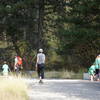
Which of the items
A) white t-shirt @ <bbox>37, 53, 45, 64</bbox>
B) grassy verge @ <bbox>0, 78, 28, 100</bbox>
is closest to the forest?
white t-shirt @ <bbox>37, 53, 45, 64</bbox>

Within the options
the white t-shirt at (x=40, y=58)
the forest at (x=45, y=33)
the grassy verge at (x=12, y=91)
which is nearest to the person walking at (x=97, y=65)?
the white t-shirt at (x=40, y=58)

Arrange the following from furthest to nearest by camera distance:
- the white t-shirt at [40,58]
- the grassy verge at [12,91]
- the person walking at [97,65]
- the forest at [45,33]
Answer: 1. the forest at [45,33]
2. the person walking at [97,65]
3. the white t-shirt at [40,58]
4. the grassy verge at [12,91]

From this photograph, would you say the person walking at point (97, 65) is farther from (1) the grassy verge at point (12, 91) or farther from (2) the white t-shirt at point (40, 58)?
(1) the grassy verge at point (12, 91)

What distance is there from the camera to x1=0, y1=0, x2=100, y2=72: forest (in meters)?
37.4

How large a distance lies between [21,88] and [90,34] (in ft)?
56.5

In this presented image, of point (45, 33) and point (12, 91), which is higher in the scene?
point (45, 33)

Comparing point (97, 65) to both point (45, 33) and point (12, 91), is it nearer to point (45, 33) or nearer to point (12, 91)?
point (12, 91)

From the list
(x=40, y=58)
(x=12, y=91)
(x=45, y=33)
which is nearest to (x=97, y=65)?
(x=40, y=58)

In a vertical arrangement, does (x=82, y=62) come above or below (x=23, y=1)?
below

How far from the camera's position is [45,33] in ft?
138

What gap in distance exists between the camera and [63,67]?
40.7 m

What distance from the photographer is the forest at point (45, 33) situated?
37.4 metres

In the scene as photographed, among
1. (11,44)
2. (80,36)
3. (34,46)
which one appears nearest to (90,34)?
(80,36)

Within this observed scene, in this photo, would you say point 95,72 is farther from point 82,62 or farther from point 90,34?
point 82,62
